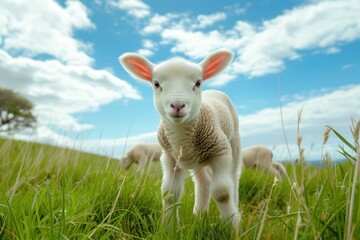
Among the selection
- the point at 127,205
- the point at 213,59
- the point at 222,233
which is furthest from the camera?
the point at 213,59

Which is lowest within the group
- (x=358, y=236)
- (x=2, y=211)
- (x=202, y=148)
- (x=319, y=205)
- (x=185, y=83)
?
(x=2, y=211)

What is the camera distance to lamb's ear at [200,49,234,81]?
3.50 metres

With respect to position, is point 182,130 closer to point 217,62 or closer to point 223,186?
point 223,186

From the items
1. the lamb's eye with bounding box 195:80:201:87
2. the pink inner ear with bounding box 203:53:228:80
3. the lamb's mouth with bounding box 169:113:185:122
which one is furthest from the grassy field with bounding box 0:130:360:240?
the pink inner ear with bounding box 203:53:228:80

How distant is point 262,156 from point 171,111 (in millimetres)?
7302

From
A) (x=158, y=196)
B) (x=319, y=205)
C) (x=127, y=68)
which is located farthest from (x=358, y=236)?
(x=127, y=68)

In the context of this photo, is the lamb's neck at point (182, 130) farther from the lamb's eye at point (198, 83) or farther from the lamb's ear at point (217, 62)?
the lamb's ear at point (217, 62)

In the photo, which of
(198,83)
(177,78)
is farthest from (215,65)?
(177,78)

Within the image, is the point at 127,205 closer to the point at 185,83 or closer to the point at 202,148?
the point at 202,148

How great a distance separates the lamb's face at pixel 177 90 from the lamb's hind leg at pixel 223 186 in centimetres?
50

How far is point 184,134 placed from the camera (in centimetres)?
322

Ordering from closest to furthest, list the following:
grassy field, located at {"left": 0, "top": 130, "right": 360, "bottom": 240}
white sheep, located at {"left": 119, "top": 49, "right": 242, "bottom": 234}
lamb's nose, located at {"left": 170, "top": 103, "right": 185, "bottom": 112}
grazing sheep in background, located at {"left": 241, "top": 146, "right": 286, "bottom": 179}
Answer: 1. grassy field, located at {"left": 0, "top": 130, "right": 360, "bottom": 240}
2. lamb's nose, located at {"left": 170, "top": 103, "right": 185, "bottom": 112}
3. white sheep, located at {"left": 119, "top": 49, "right": 242, "bottom": 234}
4. grazing sheep in background, located at {"left": 241, "top": 146, "right": 286, "bottom": 179}

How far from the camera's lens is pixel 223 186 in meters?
3.10

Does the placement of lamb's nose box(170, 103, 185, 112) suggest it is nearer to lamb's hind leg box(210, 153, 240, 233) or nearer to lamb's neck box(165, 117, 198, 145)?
lamb's neck box(165, 117, 198, 145)
